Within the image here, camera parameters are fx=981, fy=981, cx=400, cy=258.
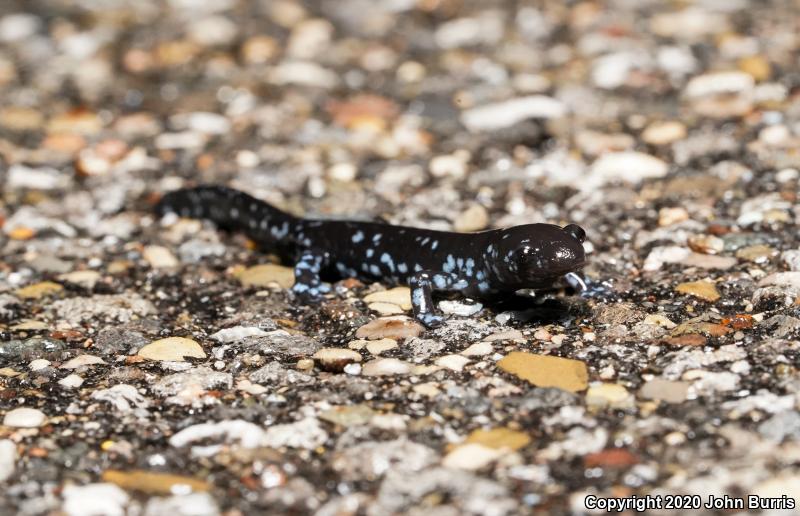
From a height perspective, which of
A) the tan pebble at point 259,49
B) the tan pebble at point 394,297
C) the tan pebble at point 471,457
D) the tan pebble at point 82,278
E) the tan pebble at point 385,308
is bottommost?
the tan pebble at point 471,457

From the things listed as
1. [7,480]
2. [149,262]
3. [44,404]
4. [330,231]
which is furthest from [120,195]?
[7,480]

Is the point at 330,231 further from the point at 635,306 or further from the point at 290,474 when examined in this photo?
the point at 290,474

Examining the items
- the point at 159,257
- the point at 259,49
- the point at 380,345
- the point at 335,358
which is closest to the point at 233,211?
the point at 159,257

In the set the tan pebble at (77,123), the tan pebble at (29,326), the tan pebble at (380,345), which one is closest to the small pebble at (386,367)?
the tan pebble at (380,345)

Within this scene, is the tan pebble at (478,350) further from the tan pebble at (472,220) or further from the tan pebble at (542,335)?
the tan pebble at (472,220)

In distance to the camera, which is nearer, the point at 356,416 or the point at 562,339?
the point at 356,416

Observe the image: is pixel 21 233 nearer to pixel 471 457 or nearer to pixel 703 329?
pixel 471 457

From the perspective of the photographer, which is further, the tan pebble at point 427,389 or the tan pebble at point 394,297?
the tan pebble at point 394,297
